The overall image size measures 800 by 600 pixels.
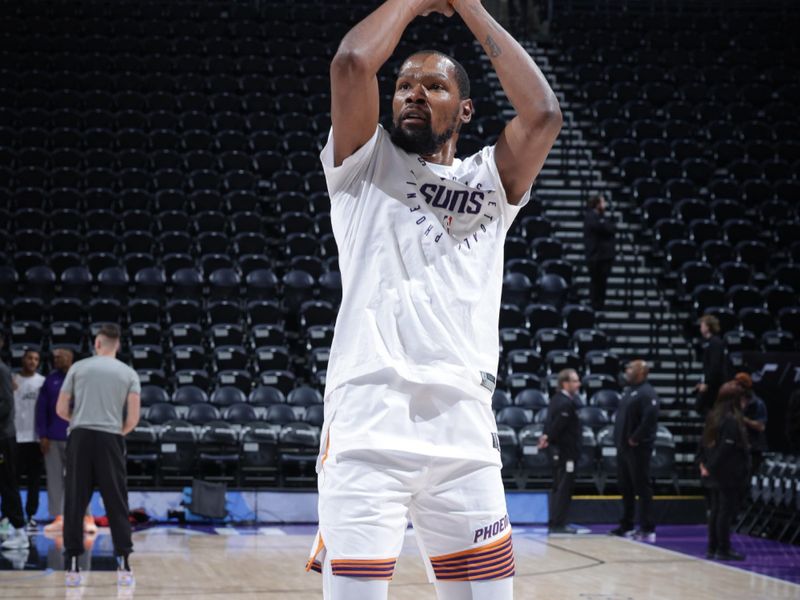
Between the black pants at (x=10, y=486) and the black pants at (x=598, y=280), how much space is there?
8693mm

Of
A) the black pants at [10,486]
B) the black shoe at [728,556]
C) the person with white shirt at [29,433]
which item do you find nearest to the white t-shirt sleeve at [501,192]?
the black shoe at [728,556]

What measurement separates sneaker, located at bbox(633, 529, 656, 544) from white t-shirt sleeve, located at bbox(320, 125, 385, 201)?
32.3 ft

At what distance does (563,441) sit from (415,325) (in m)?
9.87

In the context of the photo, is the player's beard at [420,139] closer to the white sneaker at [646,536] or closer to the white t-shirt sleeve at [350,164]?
the white t-shirt sleeve at [350,164]

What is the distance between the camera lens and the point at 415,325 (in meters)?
2.59

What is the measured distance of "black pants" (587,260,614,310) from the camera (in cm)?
1600

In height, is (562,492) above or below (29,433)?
below

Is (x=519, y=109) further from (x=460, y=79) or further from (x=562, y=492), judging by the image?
(x=562, y=492)

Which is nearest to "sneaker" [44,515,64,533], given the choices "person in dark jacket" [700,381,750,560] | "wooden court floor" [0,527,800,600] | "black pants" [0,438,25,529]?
"wooden court floor" [0,527,800,600]

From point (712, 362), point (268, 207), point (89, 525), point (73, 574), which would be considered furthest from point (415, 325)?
point (268, 207)

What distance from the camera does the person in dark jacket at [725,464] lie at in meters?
10.4

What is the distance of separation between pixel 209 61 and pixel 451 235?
18.7 m

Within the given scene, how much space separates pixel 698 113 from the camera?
66.1 feet

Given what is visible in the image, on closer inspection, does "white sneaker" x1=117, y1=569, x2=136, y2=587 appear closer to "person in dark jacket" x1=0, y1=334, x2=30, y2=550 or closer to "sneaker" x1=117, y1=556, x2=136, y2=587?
"sneaker" x1=117, y1=556, x2=136, y2=587
